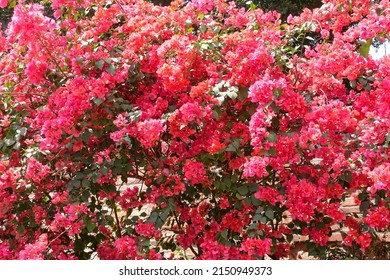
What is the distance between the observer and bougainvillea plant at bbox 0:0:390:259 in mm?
2012

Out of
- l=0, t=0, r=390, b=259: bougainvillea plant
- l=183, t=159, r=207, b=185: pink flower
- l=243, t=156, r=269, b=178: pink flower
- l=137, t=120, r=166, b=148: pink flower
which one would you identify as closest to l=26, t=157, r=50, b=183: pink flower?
l=0, t=0, r=390, b=259: bougainvillea plant

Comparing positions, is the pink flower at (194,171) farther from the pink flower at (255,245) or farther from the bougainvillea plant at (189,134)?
the pink flower at (255,245)

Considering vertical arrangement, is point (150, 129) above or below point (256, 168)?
above

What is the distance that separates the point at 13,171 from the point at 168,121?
68 centimetres

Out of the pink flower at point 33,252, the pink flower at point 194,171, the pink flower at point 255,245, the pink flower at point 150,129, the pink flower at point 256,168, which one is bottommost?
the pink flower at point 255,245

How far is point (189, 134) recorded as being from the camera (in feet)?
6.94

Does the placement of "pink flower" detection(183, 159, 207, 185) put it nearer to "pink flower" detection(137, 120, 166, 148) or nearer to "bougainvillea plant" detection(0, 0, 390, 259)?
"bougainvillea plant" detection(0, 0, 390, 259)

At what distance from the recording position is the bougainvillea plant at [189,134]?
2012 mm

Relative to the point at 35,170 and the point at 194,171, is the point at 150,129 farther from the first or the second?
the point at 35,170

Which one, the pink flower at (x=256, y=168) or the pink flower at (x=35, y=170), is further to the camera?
the pink flower at (x=35, y=170)

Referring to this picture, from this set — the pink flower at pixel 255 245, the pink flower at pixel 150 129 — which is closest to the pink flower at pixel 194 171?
the pink flower at pixel 150 129

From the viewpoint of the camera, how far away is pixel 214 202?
2408mm

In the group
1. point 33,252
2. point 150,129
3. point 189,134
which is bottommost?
point 33,252

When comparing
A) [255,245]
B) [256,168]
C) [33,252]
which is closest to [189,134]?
[256,168]
